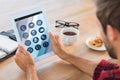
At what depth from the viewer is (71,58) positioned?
1287 millimetres

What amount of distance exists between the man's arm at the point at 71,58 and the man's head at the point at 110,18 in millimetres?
312

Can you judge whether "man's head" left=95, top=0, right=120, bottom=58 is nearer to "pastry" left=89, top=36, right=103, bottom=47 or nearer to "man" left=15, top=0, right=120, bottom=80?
"man" left=15, top=0, right=120, bottom=80

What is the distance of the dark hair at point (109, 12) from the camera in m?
0.84

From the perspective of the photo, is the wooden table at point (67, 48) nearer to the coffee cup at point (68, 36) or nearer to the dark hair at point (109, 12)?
the coffee cup at point (68, 36)

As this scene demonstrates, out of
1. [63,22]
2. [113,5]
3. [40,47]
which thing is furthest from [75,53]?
[113,5]

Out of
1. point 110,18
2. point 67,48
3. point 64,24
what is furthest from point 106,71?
point 64,24

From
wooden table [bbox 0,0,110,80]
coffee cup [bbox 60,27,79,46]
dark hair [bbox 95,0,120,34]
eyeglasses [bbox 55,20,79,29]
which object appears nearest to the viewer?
dark hair [bbox 95,0,120,34]

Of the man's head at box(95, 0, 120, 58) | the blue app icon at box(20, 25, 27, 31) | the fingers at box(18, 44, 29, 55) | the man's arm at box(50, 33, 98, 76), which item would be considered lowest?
the man's arm at box(50, 33, 98, 76)

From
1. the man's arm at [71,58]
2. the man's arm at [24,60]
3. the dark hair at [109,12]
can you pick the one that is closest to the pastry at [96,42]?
the man's arm at [71,58]

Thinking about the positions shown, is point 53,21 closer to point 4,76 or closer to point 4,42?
point 4,42

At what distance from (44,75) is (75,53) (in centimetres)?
24

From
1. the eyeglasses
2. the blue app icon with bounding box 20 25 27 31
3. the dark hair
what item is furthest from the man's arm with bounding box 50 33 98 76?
the dark hair

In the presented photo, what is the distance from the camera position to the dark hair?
0.84 m

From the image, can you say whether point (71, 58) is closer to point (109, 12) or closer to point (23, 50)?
point (23, 50)
